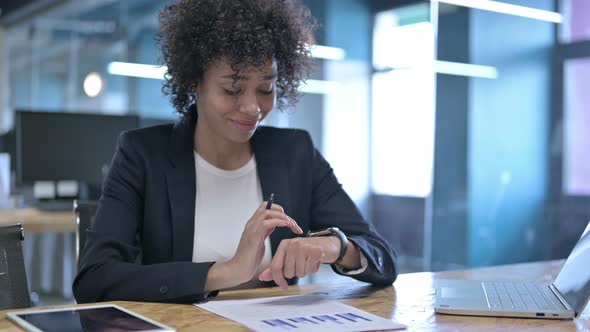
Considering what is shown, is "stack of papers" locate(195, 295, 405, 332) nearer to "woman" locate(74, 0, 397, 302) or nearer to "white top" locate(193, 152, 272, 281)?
A: "woman" locate(74, 0, 397, 302)

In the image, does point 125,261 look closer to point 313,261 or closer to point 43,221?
point 313,261

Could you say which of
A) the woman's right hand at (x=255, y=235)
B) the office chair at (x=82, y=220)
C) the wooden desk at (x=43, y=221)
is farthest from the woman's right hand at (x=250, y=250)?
the wooden desk at (x=43, y=221)

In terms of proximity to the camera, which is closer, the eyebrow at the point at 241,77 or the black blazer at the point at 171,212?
the black blazer at the point at 171,212

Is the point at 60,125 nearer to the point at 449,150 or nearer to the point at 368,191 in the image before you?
the point at 368,191

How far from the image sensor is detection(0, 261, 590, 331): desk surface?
119cm

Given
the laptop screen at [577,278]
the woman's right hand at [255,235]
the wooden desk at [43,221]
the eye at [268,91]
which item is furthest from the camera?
the wooden desk at [43,221]

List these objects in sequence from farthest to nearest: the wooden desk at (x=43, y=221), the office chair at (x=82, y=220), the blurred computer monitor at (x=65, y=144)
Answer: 1. the blurred computer monitor at (x=65, y=144)
2. the wooden desk at (x=43, y=221)
3. the office chair at (x=82, y=220)

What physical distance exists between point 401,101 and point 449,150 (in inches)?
14.6

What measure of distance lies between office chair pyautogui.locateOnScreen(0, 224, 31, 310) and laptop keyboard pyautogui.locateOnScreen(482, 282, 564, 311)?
934mm

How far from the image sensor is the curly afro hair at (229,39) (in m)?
1.73

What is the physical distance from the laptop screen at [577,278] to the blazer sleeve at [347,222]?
14.6 inches

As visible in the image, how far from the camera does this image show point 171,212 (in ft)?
5.59

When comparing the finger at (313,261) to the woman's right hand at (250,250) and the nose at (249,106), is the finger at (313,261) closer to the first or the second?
the woman's right hand at (250,250)

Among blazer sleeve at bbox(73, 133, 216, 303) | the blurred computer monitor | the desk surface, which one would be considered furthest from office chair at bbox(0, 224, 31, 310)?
the blurred computer monitor
